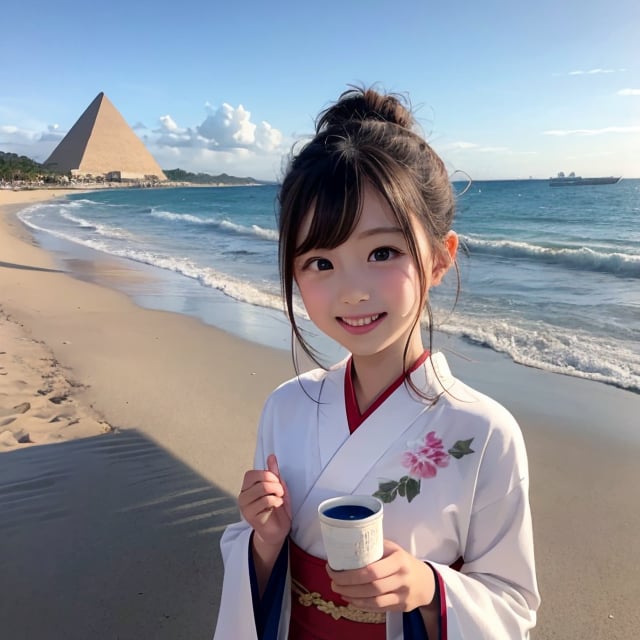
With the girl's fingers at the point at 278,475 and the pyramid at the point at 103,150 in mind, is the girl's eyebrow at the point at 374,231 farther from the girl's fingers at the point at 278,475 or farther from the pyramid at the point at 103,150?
the pyramid at the point at 103,150

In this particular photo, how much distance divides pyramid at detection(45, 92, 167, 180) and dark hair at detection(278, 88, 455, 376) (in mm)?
122937

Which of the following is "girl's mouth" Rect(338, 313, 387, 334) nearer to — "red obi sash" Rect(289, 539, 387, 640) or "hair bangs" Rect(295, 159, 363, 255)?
"hair bangs" Rect(295, 159, 363, 255)

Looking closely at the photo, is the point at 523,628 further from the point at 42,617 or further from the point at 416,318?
the point at 42,617

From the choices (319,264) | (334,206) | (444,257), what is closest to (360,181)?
(334,206)

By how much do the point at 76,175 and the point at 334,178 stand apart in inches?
4827

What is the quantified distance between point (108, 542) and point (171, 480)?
586 millimetres

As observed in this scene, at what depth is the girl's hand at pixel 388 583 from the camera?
0.98 m

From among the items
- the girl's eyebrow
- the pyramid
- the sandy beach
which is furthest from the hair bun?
the pyramid

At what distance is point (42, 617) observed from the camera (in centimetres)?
219

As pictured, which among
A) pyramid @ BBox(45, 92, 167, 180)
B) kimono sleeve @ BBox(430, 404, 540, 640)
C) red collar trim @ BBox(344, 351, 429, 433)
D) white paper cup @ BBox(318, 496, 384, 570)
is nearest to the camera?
white paper cup @ BBox(318, 496, 384, 570)

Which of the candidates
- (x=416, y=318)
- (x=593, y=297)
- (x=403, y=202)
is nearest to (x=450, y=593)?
(x=416, y=318)

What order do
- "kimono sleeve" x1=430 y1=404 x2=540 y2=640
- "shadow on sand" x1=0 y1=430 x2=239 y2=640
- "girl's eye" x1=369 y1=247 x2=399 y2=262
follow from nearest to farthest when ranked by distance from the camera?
"kimono sleeve" x1=430 y1=404 x2=540 y2=640
"girl's eye" x1=369 y1=247 x2=399 y2=262
"shadow on sand" x1=0 y1=430 x2=239 y2=640

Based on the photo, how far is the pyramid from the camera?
117688 millimetres

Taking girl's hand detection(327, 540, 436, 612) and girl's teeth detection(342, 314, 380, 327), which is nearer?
girl's hand detection(327, 540, 436, 612)
